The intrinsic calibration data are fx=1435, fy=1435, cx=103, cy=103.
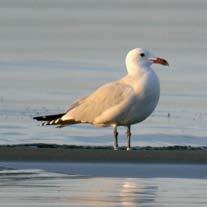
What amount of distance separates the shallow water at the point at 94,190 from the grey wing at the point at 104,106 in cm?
371

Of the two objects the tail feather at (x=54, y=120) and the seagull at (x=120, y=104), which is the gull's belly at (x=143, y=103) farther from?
the tail feather at (x=54, y=120)

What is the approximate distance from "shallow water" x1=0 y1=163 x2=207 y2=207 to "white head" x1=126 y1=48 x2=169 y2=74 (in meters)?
4.33

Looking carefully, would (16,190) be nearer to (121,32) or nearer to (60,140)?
(60,140)

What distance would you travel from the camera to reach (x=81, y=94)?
22.7 metres

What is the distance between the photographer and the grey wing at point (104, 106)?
61.1 ft

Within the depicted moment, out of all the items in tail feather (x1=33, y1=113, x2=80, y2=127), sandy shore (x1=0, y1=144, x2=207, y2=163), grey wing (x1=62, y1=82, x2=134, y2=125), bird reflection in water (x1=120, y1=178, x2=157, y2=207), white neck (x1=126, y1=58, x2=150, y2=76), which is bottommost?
bird reflection in water (x1=120, y1=178, x2=157, y2=207)

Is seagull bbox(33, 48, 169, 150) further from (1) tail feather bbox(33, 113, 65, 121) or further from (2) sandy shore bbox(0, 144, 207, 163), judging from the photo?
(2) sandy shore bbox(0, 144, 207, 163)

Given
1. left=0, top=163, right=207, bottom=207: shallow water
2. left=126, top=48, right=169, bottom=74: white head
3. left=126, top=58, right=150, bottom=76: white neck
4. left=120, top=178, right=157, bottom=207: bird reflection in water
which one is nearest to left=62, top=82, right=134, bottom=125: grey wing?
left=126, top=58, right=150, bottom=76: white neck

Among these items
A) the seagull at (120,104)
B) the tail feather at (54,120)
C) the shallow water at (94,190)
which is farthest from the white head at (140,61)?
the shallow water at (94,190)

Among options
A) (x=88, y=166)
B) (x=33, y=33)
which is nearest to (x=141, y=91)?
(x=88, y=166)

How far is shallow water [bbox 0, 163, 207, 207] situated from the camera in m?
12.3

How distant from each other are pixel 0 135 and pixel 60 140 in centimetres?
82

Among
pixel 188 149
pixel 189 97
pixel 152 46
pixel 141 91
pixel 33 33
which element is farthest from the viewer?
pixel 33 33

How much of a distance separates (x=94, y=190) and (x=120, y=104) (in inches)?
218
